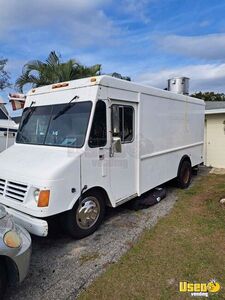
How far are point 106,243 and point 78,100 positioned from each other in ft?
7.98

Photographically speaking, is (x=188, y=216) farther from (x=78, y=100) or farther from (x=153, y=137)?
(x=78, y=100)

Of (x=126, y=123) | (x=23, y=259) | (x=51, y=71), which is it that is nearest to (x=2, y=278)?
(x=23, y=259)

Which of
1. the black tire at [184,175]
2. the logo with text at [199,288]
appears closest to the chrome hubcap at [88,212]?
the logo with text at [199,288]

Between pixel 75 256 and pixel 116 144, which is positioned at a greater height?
pixel 116 144

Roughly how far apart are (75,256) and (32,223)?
835mm

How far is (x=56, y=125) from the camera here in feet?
14.9

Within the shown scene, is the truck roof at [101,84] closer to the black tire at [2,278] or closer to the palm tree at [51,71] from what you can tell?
the black tire at [2,278]

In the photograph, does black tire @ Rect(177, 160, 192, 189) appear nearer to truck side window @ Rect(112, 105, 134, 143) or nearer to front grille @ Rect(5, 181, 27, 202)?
truck side window @ Rect(112, 105, 134, 143)

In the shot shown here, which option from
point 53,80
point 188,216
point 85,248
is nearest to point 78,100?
point 85,248

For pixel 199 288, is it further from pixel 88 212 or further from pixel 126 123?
pixel 126 123

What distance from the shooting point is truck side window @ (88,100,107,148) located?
4207 millimetres

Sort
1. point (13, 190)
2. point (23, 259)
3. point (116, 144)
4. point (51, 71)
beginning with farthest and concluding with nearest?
point (51, 71) → point (116, 144) → point (13, 190) → point (23, 259)

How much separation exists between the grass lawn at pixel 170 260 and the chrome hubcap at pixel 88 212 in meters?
0.86

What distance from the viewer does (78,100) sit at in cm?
437
